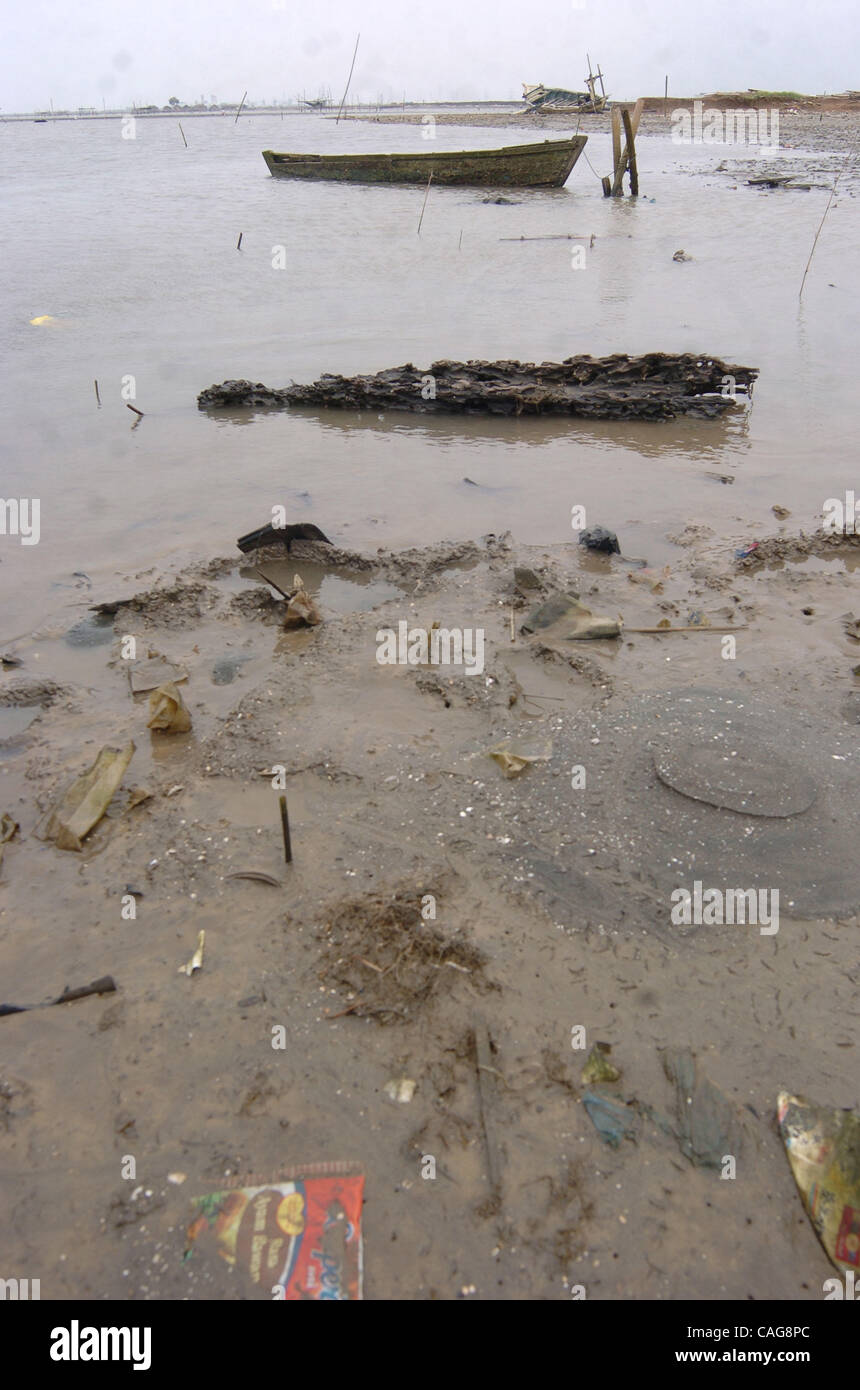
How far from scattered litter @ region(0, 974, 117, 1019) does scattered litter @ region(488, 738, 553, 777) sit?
1928mm

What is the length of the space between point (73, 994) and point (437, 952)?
133cm

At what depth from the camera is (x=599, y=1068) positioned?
110 inches

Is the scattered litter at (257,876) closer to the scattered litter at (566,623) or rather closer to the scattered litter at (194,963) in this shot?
the scattered litter at (194,963)

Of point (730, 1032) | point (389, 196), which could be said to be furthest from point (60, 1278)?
point (389, 196)

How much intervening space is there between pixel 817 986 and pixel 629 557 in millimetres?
3882

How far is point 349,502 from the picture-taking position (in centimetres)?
749

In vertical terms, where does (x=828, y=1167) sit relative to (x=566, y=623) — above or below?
below

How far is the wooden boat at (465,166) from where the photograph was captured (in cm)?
2828

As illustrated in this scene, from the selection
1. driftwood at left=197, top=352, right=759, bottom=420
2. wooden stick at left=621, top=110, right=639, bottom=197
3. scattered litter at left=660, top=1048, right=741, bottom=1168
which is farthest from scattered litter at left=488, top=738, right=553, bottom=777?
wooden stick at left=621, top=110, right=639, bottom=197
